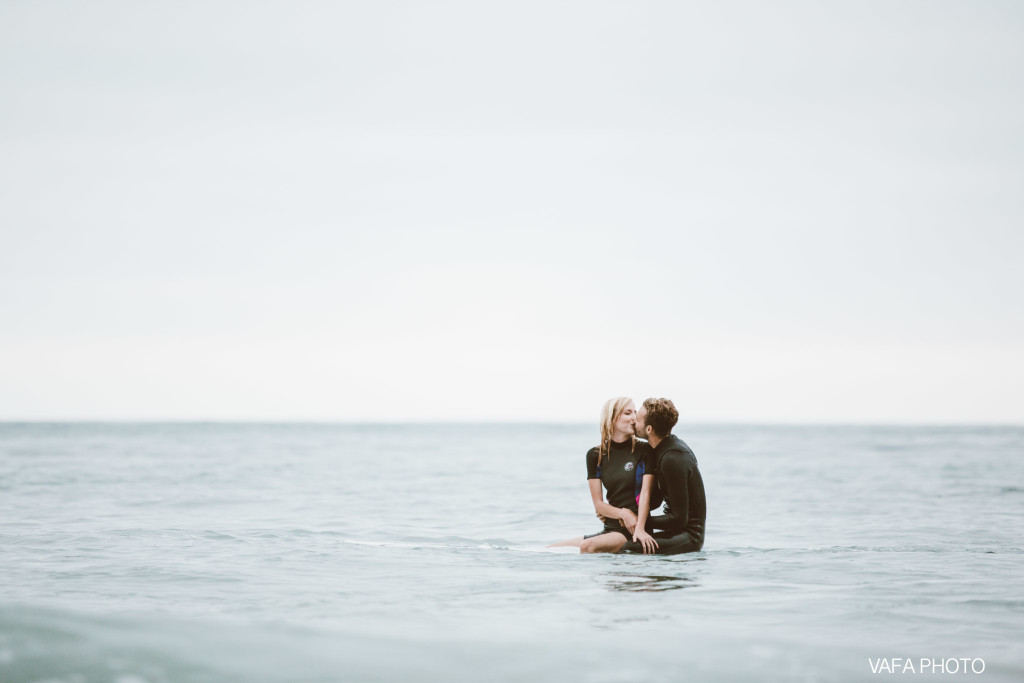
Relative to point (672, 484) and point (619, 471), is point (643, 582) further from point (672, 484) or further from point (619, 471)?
point (619, 471)

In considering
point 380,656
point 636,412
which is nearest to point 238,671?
point 380,656

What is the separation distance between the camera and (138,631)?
220 inches

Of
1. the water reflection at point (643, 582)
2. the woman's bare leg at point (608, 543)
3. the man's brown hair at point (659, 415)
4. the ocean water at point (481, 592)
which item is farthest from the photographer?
the woman's bare leg at point (608, 543)

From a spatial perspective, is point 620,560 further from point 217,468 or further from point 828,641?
point 217,468

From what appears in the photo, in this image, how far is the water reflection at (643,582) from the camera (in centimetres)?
812

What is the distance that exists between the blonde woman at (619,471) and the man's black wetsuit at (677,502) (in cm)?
16

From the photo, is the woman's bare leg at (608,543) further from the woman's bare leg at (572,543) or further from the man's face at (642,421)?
the man's face at (642,421)

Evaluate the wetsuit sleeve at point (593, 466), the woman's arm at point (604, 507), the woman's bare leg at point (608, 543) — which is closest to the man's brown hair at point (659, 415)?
the wetsuit sleeve at point (593, 466)

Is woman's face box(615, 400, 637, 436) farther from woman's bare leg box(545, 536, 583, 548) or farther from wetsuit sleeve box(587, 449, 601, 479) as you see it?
woman's bare leg box(545, 536, 583, 548)

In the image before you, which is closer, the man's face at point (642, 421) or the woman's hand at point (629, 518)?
the man's face at point (642, 421)

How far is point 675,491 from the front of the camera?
9898 millimetres

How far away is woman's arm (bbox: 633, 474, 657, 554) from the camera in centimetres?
984

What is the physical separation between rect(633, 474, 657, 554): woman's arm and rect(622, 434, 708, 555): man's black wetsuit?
0.17 m

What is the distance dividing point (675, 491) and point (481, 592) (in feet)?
9.43
